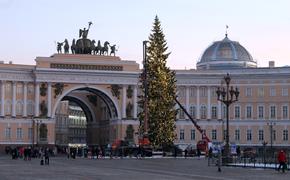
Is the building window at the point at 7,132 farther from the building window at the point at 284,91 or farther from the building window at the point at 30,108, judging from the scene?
the building window at the point at 284,91

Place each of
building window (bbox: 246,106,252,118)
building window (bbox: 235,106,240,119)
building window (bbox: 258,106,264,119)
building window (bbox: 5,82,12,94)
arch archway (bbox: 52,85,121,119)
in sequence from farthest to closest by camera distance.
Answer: building window (bbox: 235,106,240,119) < building window (bbox: 246,106,252,118) < building window (bbox: 258,106,264,119) < arch archway (bbox: 52,85,121,119) < building window (bbox: 5,82,12,94)

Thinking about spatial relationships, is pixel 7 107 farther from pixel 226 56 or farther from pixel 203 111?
pixel 226 56

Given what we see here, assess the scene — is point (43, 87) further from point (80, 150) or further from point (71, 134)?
point (71, 134)

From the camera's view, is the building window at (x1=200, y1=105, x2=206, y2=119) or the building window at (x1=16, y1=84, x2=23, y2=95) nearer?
the building window at (x1=16, y1=84, x2=23, y2=95)

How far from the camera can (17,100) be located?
98875mm

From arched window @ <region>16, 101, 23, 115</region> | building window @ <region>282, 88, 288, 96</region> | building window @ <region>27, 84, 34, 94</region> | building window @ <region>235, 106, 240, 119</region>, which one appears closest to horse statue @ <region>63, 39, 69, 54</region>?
building window @ <region>27, 84, 34, 94</region>

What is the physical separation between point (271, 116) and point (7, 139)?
125 feet

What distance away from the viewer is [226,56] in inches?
4710

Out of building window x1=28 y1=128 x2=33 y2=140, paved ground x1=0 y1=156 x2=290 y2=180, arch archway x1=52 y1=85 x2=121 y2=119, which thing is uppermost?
arch archway x1=52 y1=85 x2=121 y2=119

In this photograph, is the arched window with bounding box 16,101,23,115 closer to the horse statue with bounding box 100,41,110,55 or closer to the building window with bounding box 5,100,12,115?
the building window with bounding box 5,100,12,115

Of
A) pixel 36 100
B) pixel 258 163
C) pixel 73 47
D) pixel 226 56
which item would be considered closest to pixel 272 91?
pixel 226 56

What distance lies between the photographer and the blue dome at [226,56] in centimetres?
11881

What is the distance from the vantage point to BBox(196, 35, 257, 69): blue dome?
390 ft

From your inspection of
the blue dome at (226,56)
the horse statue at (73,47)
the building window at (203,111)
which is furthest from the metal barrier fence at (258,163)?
the blue dome at (226,56)
